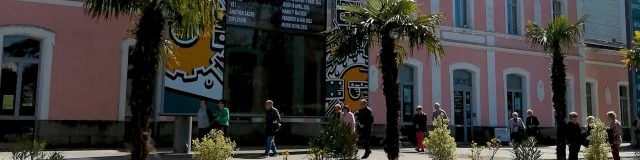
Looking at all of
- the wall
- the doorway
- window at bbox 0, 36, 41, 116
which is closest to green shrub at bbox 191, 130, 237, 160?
the wall

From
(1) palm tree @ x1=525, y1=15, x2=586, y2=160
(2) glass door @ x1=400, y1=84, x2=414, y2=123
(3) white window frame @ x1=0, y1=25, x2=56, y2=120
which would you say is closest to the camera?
(1) palm tree @ x1=525, y1=15, x2=586, y2=160

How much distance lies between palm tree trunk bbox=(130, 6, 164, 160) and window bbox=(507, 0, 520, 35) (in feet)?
63.1

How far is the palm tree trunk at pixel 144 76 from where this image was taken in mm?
9055

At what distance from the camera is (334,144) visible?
9.62 metres

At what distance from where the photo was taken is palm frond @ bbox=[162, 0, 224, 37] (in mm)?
9766

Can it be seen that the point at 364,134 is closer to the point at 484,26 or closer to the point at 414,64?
the point at 414,64

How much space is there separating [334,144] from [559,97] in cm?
686

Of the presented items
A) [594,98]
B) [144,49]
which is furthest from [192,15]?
[594,98]

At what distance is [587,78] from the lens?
28.3 m

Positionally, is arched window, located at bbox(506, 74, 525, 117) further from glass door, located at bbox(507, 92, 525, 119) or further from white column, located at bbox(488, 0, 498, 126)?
white column, located at bbox(488, 0, 498, 126)

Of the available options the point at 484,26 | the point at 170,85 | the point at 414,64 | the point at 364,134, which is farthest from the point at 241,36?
the point at 484,26

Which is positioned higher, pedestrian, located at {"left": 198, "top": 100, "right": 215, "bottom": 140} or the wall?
the wall

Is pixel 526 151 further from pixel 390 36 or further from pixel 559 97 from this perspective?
pixel 559 97

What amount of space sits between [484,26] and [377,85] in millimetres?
5869
